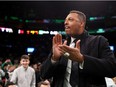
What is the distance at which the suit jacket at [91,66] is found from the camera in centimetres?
203

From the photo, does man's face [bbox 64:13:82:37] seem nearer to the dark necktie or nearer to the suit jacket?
the suit jacket

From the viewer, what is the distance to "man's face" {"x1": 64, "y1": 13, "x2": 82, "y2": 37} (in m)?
2.17

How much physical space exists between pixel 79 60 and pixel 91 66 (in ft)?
0.31

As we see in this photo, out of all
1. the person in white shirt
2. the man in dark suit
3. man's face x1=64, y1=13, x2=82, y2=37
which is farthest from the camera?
the person in white shirt

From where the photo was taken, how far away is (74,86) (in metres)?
2.07

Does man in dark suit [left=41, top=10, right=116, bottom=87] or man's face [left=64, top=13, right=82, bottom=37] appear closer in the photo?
man in dark suit [left=41, top=10, right=116, bottom=87]

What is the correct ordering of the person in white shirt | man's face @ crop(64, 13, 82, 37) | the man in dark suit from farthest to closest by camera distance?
the person in white shirt
man's face @ crop(64, 13, 82, 37)
the man in dark suit

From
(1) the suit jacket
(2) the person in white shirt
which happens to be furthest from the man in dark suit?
(2) the person in white shirt

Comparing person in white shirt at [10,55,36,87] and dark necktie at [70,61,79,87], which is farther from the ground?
dark necktie at [70,61,79,87]

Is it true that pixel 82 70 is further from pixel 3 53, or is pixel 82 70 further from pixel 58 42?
pixel 3 53

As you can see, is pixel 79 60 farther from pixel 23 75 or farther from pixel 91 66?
pixel 23 75

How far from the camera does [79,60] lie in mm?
1985

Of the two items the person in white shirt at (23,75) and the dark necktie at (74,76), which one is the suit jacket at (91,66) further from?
the person in white shirt at (23,75)

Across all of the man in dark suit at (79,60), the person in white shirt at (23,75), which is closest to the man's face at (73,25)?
the man in dark suit at (79,60)
